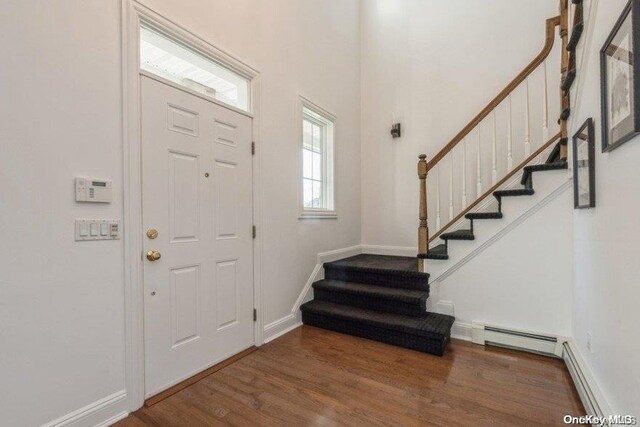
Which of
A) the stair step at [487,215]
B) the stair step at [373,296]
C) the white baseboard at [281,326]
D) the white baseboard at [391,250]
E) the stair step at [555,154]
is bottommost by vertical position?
the white baseboard at [281,326]

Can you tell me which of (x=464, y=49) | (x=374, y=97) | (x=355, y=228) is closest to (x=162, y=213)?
(x=355, y=228)

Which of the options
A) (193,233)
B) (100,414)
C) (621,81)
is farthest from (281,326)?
(621,81)

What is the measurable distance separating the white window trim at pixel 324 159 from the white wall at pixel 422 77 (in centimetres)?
82

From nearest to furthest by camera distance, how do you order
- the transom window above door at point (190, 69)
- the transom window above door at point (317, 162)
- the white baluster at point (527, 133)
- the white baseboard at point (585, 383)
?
1. the white baseboard at point (585, 383)
2. the transom window above door at point (190, 69)
3. the white baluster at point (527, 133)
4. the transom window above door at point (317, 162)

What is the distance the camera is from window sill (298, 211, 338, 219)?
335 centimetres

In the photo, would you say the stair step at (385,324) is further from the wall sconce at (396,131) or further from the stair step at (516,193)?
the wall sconce at (396,131)

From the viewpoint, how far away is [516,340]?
2.58m

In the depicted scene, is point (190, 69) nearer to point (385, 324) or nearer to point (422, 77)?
point (385, 324)

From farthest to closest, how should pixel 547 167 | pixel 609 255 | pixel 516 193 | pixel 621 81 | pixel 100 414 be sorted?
pixel 516 193 < pixel 547 167 < pixel 100 414 < pixel 609 255 < pixel 621 81

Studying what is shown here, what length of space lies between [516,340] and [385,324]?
3.66 feet

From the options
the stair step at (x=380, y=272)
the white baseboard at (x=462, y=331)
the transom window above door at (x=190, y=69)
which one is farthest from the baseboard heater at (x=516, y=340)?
the transom window above door at (x=190, y=69)

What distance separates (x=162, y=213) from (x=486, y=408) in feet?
7.86

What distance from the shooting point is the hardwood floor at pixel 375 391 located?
1743 mm

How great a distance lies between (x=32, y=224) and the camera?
1455mm
